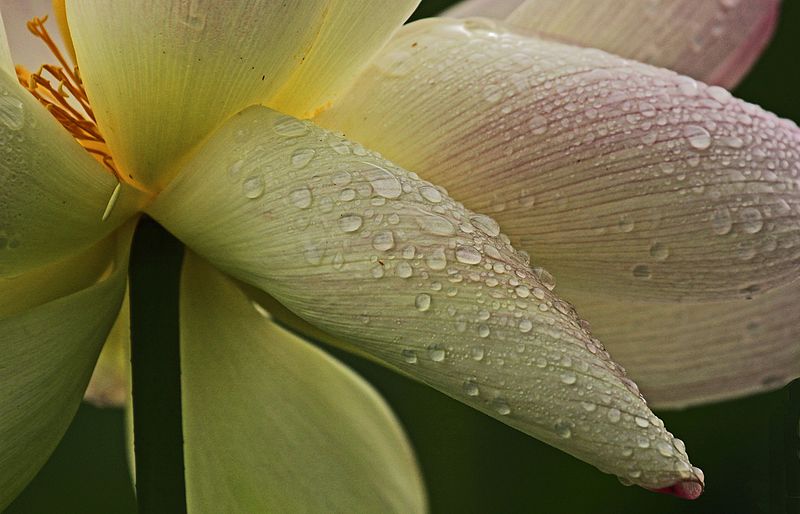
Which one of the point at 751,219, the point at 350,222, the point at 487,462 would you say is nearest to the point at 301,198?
the point at 350,222

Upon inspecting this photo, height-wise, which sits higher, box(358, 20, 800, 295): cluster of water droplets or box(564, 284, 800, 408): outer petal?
box(358, 20, 800, 295): cluster of water droplets

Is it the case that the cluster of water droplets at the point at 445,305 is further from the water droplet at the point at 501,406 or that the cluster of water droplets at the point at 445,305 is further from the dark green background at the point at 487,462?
the dark green background at the point at 487,462

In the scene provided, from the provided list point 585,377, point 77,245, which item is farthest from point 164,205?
point 585,377

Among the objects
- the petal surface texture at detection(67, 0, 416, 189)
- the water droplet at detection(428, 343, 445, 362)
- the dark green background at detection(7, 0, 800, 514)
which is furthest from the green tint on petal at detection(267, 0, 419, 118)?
the dark green background at detection(7, 0, 800, 514)

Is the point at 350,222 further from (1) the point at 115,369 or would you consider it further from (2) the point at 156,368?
(1) the point at 115,369

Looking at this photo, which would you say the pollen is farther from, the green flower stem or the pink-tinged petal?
the pink-tinged petal

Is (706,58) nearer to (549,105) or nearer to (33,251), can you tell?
(549,105)

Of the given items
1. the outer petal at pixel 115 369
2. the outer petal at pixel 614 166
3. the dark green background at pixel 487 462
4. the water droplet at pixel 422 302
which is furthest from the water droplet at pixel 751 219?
the dark green background at pixel 487 462
